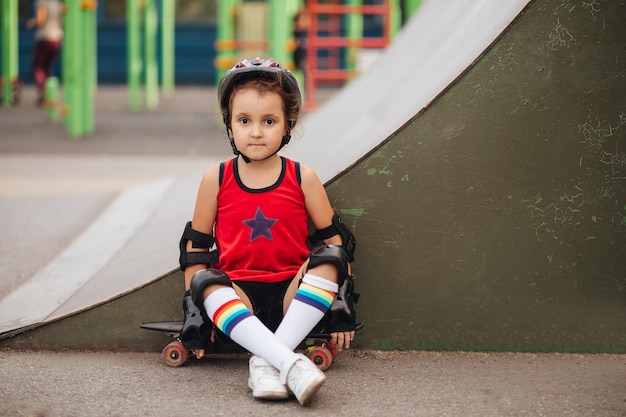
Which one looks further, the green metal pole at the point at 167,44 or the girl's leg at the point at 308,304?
the green metal pole at the point at 167,44

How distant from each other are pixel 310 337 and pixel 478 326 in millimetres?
579

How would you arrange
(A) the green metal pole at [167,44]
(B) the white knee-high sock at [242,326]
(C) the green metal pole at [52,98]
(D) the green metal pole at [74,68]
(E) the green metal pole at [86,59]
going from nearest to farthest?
(B) the white knee-high sock at [242,326] → (D) the green metal pole at [74,68] → (E) the green metal pole at [86,59] → (C) the green metal pole at [52,98] → (A) the green metal pole at [167,44]

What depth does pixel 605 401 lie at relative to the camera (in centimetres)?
265

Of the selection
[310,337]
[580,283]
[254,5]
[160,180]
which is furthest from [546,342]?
[254,5]

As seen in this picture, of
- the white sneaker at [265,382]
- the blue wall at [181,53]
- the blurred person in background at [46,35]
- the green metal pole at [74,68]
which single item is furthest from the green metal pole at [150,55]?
the white sneaker at [265,382]

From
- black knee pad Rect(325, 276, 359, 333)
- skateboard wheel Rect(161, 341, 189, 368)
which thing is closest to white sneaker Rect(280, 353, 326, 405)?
black knee pad Rect(325, 276, 359, 333)

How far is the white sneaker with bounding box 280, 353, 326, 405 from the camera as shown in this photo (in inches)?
99.3

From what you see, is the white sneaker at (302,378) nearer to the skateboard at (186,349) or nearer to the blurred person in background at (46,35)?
the skateboard at (186,349)

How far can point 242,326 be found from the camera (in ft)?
8.93

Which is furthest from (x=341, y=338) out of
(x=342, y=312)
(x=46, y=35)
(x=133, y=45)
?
(x=133, y=45)

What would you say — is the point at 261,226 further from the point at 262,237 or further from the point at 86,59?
the point at 86,59

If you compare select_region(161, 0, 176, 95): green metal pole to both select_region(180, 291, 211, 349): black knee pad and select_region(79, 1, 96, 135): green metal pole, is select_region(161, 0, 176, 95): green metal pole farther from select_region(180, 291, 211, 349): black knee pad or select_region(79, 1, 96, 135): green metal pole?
select_region(180, 291, 211, 349): black knee pad

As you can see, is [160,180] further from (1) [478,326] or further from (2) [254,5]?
(2) [254,5]

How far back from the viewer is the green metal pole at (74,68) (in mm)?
10172
